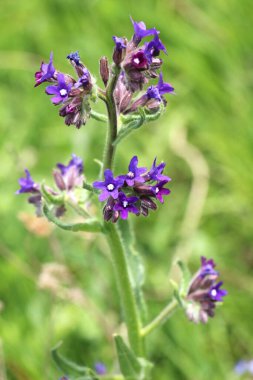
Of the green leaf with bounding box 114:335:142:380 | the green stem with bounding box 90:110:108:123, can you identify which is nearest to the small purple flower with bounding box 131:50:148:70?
the green stem with bounding box 90:110:108:123

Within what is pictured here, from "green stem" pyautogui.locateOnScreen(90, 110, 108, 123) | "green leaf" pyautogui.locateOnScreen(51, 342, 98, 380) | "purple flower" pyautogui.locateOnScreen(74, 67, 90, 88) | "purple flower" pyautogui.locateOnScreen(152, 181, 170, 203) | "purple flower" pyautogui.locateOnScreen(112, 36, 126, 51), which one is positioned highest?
"purple flower" pyautogui.locateOnScreen(112, 36, 126, 51)

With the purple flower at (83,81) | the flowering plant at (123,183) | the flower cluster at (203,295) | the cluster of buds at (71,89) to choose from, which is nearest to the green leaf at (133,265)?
the flowering plant at (123,183)

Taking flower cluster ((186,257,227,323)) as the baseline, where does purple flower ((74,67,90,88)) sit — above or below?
above

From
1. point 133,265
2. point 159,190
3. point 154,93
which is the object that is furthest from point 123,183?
point 133,265

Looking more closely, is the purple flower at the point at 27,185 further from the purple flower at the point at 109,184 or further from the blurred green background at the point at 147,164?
the blurred green background at the point at 147,164

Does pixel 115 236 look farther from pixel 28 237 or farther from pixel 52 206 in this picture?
pixel 28 237

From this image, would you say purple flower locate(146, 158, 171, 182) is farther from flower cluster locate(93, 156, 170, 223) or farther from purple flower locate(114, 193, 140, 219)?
purple flower locate(114, 193, 140, 219)

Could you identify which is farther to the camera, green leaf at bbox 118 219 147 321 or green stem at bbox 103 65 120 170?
green leaf at bbox 118 219 147 321

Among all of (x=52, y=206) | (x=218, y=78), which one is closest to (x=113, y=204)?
(x=52, y=206)
